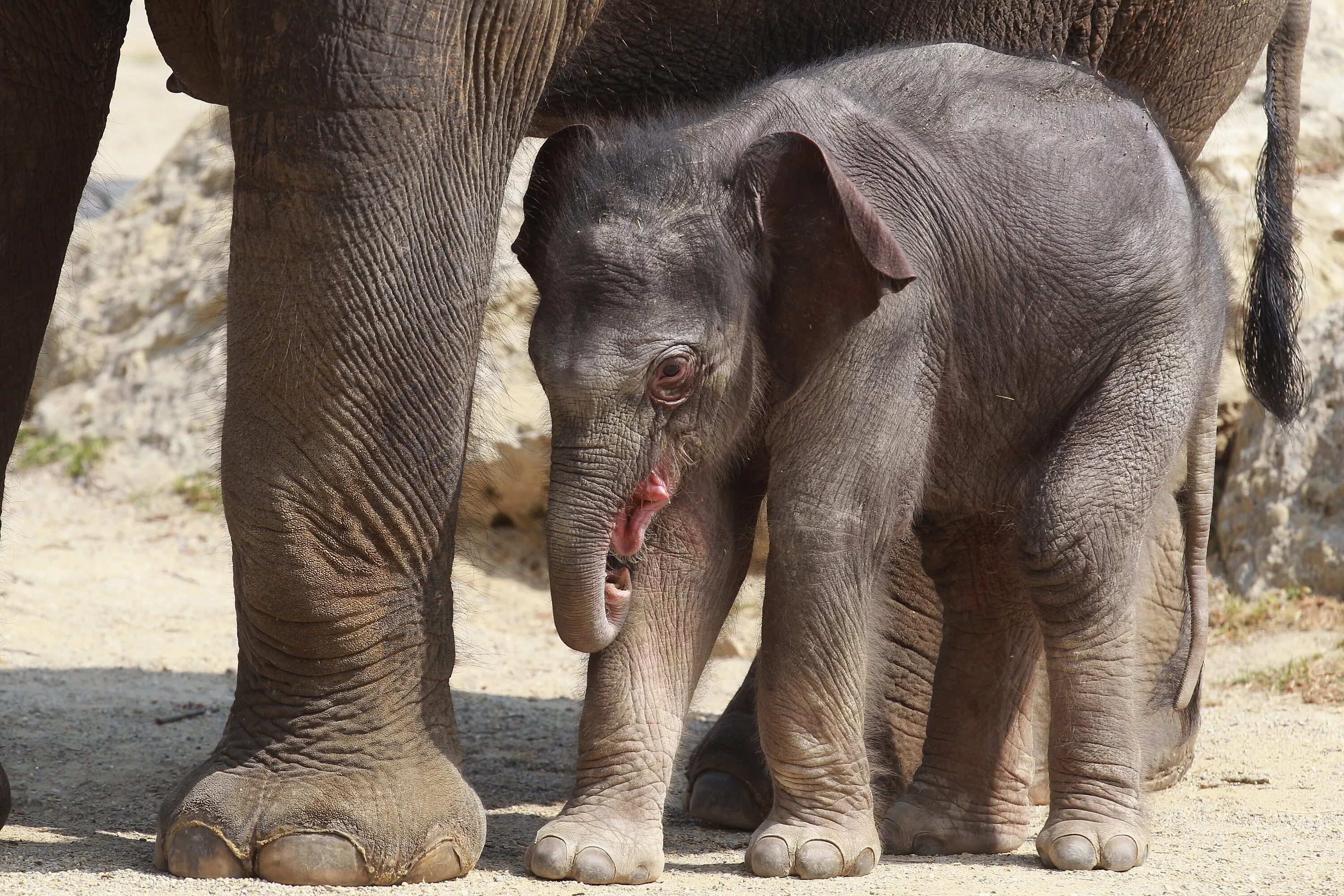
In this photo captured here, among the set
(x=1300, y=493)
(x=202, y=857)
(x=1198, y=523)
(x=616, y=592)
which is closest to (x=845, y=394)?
(x=616, y=592)

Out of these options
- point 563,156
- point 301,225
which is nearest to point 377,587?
point 301,225

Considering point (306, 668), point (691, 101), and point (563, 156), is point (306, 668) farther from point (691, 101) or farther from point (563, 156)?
point (691, 101)

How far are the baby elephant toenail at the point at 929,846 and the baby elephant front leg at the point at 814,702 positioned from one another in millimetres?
396

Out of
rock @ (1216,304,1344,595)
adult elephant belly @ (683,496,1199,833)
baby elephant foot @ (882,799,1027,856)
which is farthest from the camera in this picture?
rock @ (1216,304,1344,595)

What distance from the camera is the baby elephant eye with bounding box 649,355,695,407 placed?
3.16 metres

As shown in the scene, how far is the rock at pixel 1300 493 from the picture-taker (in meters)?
6.26

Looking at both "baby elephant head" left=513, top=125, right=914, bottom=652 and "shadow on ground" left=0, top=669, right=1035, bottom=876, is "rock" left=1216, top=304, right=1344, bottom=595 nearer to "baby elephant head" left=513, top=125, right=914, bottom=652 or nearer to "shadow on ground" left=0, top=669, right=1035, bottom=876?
"shadow on ground" left=0, top=669, right=1035, bottom=876

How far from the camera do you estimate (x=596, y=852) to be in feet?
10.4

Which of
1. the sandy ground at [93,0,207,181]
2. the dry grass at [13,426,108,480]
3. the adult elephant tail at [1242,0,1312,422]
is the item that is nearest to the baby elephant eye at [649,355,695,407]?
the adult elephant tail at [1242,0,1312,422]

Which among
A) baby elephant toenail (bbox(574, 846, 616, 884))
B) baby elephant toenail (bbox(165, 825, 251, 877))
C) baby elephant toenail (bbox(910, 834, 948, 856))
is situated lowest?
baby elephant toenail (bbox(165, 825, 251, 877))

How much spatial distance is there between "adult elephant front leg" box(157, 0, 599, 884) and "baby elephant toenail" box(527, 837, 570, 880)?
14 centimetres

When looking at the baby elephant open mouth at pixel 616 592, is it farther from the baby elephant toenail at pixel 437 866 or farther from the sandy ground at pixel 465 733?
the baby elephant toenail at pixel 437 866

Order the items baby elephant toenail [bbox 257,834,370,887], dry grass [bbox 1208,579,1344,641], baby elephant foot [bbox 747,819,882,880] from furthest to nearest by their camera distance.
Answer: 1. dry grass [bbox 1208,579,1344,641]
2. baby elephant foot [bbox 747,819,882,880]
3. baby elephant toenail [bbox 257,834,370,887]

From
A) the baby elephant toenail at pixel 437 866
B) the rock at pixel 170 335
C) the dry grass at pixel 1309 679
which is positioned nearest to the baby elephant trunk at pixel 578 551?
the baby elephant toenail at pixel 437 866
